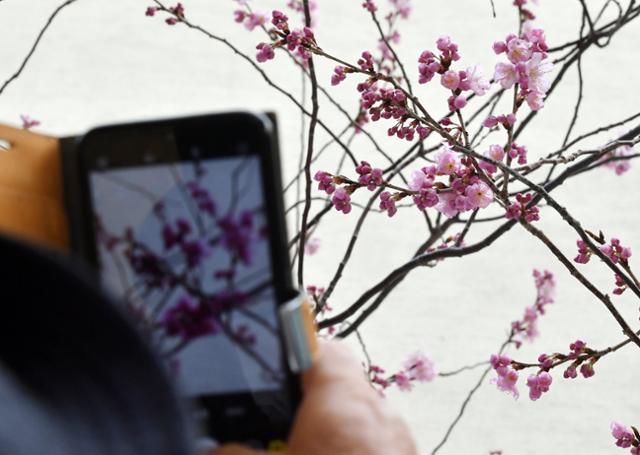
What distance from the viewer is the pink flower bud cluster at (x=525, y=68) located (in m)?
0.73

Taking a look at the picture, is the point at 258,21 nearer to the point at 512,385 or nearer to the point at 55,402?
the point at 512,385

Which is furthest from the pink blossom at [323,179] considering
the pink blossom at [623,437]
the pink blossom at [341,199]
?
the pink blossom at [623,437]

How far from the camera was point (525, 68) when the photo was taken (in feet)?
2.42

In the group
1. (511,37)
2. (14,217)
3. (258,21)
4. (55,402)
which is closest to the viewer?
(55,402)

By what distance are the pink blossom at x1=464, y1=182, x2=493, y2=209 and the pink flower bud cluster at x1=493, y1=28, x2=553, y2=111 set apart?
8cm

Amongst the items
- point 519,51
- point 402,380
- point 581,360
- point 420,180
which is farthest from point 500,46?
point 402,380

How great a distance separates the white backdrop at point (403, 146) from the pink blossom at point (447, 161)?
873 millimetres

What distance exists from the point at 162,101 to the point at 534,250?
690mm

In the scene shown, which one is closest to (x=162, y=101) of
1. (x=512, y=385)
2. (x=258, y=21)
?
(x=258, y=21)

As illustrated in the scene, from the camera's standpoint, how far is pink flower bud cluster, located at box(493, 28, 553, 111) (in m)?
0.73

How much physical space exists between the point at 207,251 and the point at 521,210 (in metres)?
0.36

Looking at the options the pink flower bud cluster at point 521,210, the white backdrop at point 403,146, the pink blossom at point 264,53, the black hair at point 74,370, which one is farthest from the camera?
the white backdrop at point 403,146

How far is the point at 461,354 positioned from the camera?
1579mm

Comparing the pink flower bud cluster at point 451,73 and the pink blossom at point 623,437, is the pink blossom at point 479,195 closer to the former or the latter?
the pink flower bud cluster at point 451,73
